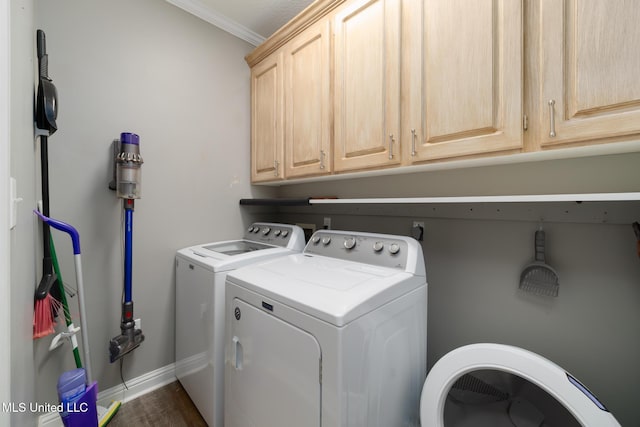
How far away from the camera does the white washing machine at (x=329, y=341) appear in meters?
0.77

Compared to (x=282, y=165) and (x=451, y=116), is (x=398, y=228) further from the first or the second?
(x=282, y=165)

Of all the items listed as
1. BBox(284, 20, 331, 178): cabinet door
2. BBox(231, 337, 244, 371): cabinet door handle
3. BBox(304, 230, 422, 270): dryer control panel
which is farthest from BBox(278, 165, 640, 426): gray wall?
BBox(231, 337, 244, 371): cabinet door handle

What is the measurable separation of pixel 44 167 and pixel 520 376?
7.00ft

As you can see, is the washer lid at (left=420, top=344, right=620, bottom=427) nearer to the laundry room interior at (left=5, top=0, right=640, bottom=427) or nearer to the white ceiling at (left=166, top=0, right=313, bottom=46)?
the laundry room interior at (left=5, top=0, right=640, bottom=427)

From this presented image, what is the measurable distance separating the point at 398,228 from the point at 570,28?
110cm

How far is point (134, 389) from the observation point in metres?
1.60

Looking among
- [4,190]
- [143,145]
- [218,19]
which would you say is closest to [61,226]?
[143,145]

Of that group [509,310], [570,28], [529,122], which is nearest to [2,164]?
[529,122]

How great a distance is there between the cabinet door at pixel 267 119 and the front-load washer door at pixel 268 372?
1.12 meters

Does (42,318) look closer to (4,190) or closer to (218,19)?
(4,190)

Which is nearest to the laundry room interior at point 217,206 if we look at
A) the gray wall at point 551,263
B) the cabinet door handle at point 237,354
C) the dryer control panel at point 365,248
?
the gray wall at point 551,263

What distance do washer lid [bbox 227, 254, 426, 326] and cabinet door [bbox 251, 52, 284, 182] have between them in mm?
893

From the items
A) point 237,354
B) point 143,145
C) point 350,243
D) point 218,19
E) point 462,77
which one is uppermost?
point 218,19

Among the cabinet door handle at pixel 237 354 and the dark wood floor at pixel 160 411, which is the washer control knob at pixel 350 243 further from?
the dark wood floor at pixel 160 411
